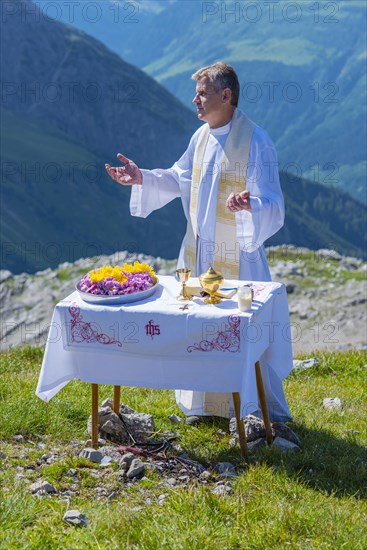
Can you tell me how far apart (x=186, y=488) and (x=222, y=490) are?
10.7 inches

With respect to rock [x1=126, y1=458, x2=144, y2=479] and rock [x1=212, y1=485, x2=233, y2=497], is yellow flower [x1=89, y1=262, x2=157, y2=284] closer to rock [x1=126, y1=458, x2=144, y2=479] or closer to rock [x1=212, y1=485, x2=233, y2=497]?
rock [x1=126, y1=458, x2=144, y2=479]

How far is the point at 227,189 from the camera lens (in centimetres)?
707

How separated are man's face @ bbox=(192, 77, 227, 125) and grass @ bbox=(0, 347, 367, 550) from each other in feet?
8.31

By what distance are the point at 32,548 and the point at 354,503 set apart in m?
2.14

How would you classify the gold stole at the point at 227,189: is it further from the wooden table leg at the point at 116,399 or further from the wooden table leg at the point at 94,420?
the wooden table leg at the point at 94,420

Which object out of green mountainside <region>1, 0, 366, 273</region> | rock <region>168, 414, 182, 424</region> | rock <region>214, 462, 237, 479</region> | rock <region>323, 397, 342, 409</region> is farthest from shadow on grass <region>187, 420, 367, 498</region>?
green mountainside <region>1, 0, 366, 273</region>

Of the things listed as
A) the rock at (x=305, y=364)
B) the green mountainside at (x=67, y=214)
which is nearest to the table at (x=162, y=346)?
the rock at (x=305, y=364)

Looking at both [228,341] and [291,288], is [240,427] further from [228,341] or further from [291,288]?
[291,288]

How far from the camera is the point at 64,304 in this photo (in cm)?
604

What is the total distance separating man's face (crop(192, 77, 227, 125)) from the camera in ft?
21.9

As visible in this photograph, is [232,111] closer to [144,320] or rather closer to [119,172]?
[119,172]

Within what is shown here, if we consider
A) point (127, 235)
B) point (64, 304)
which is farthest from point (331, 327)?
point (127, 235)

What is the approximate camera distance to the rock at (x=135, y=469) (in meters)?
5.73

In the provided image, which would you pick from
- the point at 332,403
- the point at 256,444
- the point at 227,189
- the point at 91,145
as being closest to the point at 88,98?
the point at 91,145
